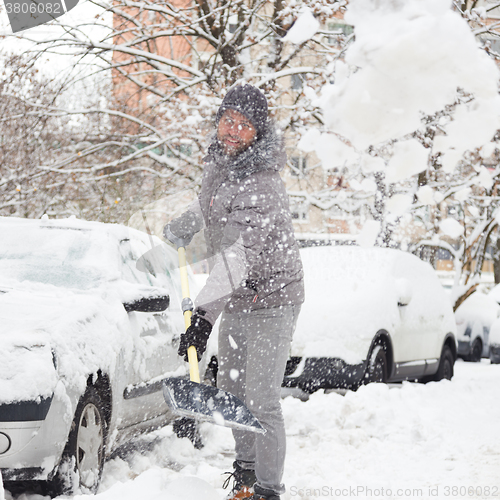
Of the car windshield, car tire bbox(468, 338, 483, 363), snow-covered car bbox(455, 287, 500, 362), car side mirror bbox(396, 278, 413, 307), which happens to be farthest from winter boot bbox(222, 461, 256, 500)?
car tire bbox(468, 338, 483, 363)

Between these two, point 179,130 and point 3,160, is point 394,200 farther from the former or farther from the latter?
point 3,160

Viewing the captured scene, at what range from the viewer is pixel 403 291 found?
760 centimetres

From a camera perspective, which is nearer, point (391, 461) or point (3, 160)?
point (391, 461)

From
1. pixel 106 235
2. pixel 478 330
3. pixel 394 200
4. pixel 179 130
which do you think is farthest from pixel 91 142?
pixel 394 200

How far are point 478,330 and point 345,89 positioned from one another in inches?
475

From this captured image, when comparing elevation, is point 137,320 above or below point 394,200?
below

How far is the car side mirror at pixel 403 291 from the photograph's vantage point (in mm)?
7592

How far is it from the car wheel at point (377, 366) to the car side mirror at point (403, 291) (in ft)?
2.02

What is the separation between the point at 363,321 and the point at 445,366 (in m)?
2.72

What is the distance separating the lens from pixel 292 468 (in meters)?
4.60

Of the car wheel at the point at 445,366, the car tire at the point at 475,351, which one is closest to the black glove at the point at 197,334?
the car wheel at the point at 445,366

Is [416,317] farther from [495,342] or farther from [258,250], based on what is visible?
[495,342]

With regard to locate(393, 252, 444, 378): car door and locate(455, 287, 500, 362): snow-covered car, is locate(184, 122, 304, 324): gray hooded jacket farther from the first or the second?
locate(455, 287, 500, 362): snow-covered car

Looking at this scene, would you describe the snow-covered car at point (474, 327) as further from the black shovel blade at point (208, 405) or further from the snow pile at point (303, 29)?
the snow pile at point (303, 29)
